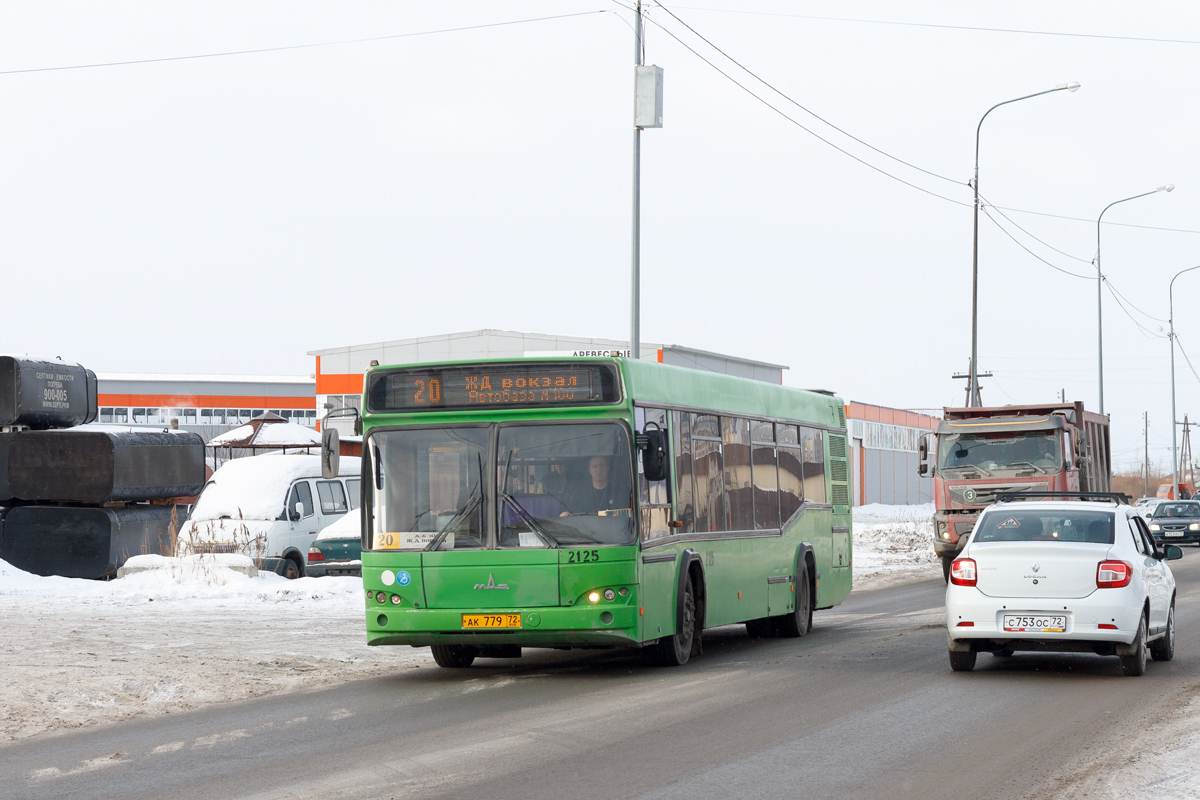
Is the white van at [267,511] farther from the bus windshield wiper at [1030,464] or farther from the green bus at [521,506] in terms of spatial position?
the bus windshield wiper at [1030,464]

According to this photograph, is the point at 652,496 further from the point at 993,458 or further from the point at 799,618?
the point at 993,458

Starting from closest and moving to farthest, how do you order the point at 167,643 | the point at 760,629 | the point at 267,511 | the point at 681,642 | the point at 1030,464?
1. the point at 681,642
2. the point at 167,643
3. the point at 760,629
4. the point at 267,511
5. the point at 1030,464

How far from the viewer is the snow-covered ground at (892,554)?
30.3 meters

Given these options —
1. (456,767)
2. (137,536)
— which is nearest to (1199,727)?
(456,767)

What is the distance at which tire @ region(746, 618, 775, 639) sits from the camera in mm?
17094

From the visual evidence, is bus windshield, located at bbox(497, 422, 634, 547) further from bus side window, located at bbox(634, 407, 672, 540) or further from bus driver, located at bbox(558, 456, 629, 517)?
bus side window, located at bbox(634, 407, 672, 540)

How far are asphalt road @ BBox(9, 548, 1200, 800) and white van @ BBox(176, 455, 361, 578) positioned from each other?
942 centimetres

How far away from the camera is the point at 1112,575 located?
1212 centimetres

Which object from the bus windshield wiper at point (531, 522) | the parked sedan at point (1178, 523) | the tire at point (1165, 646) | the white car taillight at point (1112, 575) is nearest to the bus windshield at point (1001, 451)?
the tire at point (1165, 646)

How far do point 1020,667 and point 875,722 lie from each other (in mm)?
3886

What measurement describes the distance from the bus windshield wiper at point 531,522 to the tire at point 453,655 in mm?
1859

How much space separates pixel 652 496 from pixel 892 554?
1037 inches

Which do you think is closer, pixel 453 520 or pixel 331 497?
pixel 453 520

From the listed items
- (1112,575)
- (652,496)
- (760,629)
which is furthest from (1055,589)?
(760,629)
